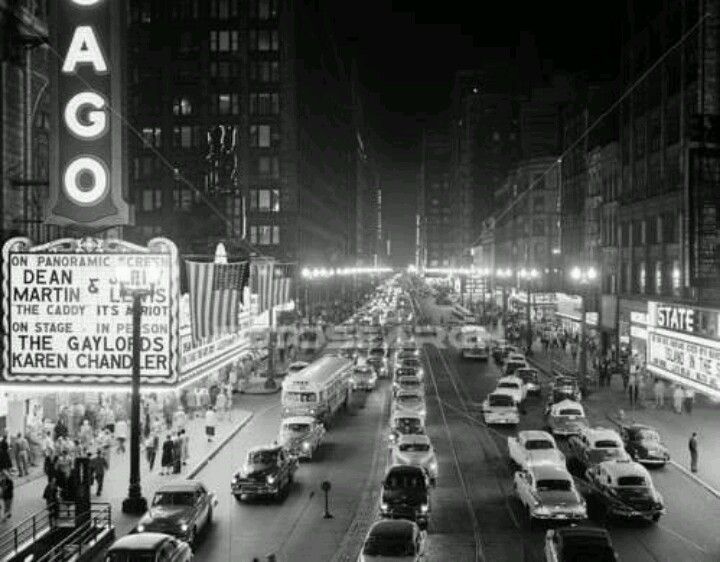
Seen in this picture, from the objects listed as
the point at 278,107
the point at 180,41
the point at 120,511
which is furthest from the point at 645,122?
the point at 180,41

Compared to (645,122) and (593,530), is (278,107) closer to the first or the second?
(645,122)

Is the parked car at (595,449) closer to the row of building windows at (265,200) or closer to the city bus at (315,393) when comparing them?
the city bus at (315,393)

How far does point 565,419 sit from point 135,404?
2242cm

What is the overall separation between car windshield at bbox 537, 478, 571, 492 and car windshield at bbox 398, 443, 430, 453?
5935 millimetres

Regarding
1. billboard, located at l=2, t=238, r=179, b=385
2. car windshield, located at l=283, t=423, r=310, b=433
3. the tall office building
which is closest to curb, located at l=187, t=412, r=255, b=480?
car windshield, located at l=283, t=423, r=310, b=433

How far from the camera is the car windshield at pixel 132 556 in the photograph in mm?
18812

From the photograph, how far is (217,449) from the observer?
37.2 m

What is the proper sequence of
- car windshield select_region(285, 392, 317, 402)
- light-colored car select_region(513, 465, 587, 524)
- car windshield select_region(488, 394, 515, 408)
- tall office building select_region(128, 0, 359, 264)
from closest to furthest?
A: light-colored car select_region(513, 465, 587, 524) → car windshield select_region(285, 392, 317, 402) → car windshield select_region(488, 394, 515, 408) → tall office building select_region(128, 0, 359, 264)

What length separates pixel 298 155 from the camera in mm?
116625

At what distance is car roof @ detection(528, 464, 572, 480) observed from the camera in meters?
25.9

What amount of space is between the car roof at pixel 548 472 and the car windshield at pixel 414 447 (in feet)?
15.8

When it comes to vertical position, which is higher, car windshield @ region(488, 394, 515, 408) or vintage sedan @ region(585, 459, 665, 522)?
car windshield @ region(488, 394, 515, 408)

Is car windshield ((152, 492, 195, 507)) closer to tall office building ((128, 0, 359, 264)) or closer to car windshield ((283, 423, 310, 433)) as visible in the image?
car windshield ((283, 423, 310, 433))

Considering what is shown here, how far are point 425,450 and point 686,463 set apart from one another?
10.3m
